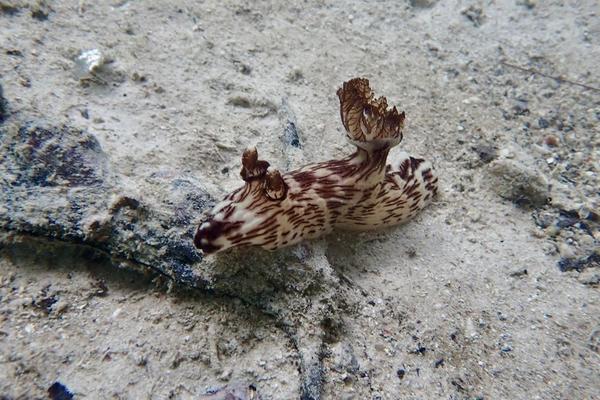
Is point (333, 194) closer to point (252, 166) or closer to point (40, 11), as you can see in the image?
point (252, 166)

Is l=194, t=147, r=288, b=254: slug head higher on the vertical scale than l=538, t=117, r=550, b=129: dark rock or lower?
lower

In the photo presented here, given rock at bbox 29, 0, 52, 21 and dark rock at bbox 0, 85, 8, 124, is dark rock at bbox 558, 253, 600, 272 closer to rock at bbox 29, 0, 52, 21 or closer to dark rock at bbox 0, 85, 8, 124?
dark rock at bbox 0, 85, 8, 124

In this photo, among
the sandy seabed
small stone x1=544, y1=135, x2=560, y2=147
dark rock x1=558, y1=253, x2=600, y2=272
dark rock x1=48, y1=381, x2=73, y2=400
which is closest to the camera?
dark rock x1=48, y1=381, x2=73, y2=400

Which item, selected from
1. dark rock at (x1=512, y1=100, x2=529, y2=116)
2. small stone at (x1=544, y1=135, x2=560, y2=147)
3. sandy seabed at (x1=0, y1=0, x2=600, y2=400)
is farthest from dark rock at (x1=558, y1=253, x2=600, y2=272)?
dark rock at (x1=512, y1=100, x2=529, y2=116)

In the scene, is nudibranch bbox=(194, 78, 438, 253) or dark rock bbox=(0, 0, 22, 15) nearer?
nudibranch bbox=(194, 78, 438, 253)

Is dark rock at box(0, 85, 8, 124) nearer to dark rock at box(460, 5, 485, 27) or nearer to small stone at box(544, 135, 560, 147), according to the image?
small stone at box(544, 135, 560, 147)

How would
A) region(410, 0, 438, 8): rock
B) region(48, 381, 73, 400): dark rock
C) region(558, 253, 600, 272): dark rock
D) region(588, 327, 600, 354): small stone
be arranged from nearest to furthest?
region(48, 381, 73, 400): dark rock, region(588, 327, 600, 354): small stone, region(558, 253, 600, 272): dark rock, region(410, 0, 438, 8): rock

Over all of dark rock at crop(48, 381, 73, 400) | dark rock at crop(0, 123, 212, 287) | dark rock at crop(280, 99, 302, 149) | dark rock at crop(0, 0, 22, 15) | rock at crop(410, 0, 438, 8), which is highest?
rock at crop(410, 0, 438, 8)

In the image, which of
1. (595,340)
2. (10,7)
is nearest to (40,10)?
(10,7)

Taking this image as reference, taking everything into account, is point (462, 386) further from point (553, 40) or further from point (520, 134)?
point (553, 40)
